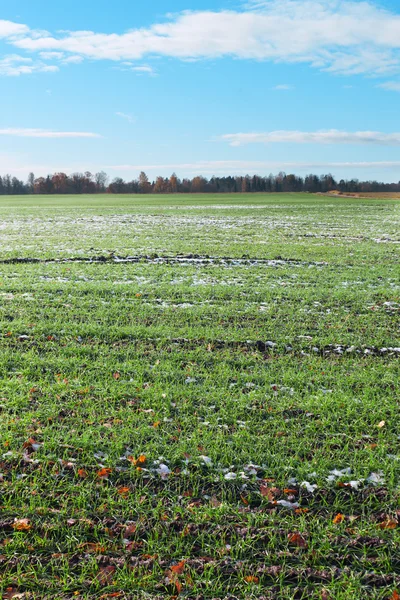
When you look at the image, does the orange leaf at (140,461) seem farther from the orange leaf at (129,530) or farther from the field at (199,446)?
the orange leaf at (129,530)

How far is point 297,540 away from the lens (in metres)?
3.91

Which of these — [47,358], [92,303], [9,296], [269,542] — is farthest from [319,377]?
[9,296]

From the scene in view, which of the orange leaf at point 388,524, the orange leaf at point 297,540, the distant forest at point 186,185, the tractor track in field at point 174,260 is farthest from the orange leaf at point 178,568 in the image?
the distant forest at point 186,185

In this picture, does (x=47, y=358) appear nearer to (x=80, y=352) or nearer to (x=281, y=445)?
(x=80, y=352)

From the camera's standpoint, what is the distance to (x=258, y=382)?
685cm

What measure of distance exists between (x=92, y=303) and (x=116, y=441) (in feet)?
19.9

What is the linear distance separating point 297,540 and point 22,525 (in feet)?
6.98

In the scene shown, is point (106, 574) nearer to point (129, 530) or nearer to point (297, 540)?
point (129, 530)

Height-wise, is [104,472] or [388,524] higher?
[104,472]

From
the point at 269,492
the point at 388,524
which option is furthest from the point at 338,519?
the point at 269,492

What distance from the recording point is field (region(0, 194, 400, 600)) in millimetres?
3656

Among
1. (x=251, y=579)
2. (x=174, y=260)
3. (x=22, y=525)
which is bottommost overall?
(x=251, y=579)

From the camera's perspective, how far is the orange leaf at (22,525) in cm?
400

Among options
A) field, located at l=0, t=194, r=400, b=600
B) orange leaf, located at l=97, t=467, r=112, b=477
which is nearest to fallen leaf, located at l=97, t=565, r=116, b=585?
field, located at l=0, t=194, r=400, b=600
